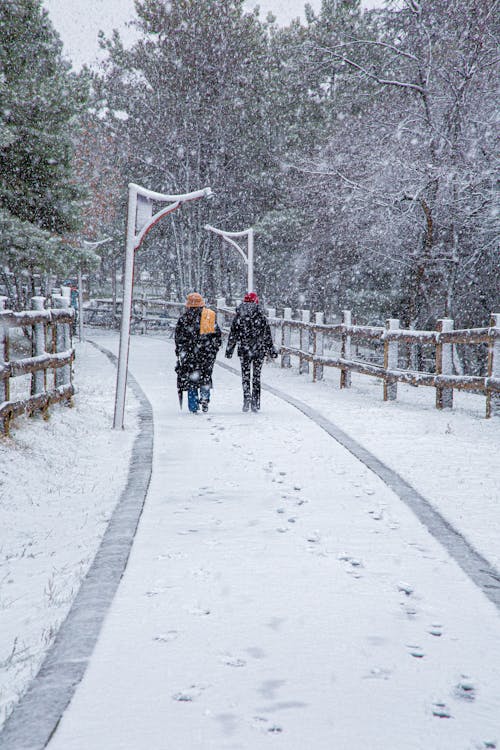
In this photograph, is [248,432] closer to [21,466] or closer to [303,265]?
[21,466]

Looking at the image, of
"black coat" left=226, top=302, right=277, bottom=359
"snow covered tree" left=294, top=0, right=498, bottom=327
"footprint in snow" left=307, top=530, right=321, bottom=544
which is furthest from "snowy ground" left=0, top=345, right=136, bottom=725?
"snow covered tree" left=294, top=0, right=498, bottom=327

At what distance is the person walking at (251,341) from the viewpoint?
34.8ft

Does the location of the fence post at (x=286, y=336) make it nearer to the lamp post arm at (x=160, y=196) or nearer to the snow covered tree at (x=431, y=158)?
the snow covered tree at (x=431, y=158)

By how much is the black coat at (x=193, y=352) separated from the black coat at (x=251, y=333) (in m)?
0.46

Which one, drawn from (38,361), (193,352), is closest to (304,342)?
(193,352)

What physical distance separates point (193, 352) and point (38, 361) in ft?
8.97

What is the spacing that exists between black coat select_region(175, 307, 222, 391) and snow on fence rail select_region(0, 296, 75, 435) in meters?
1.55

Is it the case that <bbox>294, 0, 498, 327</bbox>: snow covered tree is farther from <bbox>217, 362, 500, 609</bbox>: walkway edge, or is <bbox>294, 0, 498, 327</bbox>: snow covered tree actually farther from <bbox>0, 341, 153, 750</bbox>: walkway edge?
<bbox>0, 341, 153, 750</bbox>: walkway edge

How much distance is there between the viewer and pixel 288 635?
3.25 metres

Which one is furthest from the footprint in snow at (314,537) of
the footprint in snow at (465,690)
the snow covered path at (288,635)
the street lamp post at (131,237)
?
the street lamp post at (131,237)

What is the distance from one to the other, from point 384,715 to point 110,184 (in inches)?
2071

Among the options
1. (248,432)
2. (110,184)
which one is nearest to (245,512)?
(248,432)

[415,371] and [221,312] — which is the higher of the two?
[221,312]

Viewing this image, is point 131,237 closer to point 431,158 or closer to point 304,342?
point 304,342
